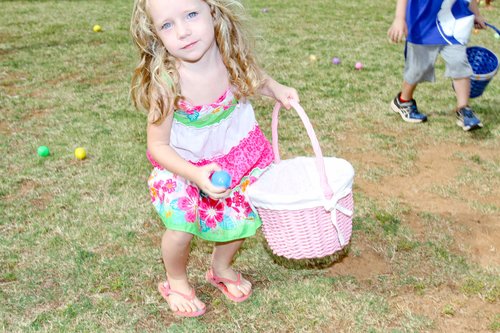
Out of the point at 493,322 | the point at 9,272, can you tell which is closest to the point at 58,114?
the point at 9,272

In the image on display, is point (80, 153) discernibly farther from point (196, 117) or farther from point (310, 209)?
point (310, 209)

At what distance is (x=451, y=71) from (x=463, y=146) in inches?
24.4

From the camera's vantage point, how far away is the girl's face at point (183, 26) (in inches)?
95.3

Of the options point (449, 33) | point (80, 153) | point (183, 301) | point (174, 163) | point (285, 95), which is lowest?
point (80, 153)

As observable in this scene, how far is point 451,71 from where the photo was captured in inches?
196

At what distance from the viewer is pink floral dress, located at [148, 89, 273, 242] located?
2.70m

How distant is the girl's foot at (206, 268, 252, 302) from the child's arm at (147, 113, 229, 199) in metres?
0.70

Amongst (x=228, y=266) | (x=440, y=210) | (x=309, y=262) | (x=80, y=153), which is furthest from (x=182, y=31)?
(x=80, y=153)

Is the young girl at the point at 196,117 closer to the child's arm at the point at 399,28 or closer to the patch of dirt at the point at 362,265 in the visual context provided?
the patch of dirt at the point at 362,265

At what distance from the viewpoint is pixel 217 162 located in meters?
2.76

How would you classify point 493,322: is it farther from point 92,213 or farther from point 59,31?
point 59,31

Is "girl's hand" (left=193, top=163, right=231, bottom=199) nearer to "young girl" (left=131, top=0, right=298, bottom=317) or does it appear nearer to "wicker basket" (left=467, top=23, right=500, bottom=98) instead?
"young girl" (left=131, top=0, right=298, bottom=317)

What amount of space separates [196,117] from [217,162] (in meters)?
0.23

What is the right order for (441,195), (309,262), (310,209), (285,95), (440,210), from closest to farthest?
(310,209) → (285,95) → (309,262) → (440,210) → (441,195)
